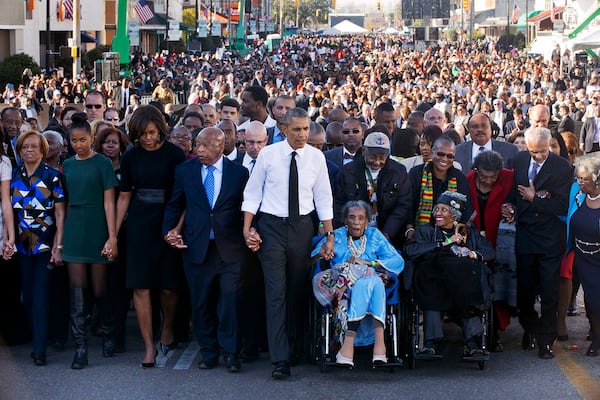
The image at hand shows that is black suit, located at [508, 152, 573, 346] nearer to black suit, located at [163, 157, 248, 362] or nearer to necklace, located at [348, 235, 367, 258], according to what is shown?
necklace, located at [348, 235, 367, 258]

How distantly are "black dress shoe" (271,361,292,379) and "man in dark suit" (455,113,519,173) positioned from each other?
3705 millimetres

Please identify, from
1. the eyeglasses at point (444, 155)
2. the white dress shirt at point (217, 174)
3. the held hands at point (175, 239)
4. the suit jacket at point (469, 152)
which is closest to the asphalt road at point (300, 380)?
the held hands at point (175, 239)

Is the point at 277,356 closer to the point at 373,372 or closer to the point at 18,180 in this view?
the point at 373,372

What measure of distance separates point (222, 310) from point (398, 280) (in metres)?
1.37

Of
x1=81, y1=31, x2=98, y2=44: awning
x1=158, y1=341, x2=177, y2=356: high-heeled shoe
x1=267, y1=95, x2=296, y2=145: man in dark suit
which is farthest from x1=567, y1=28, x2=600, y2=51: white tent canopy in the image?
x1=81, y1=31, x2=98, y2=44: awning

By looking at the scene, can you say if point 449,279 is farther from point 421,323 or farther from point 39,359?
point 39,359

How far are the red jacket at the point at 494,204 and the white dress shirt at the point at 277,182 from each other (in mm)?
1503

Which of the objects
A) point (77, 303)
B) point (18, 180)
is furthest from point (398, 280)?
point (18, 180)

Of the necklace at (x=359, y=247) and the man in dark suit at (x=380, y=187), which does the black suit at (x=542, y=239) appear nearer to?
the man in dark suit at (x=380, y=187)

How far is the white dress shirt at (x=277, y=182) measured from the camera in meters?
8.58

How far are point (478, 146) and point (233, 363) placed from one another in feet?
13.5

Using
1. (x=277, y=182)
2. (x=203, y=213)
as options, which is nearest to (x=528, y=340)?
(x=277, y=182)

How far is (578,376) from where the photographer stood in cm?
860

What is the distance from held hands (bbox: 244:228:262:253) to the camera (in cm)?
850
